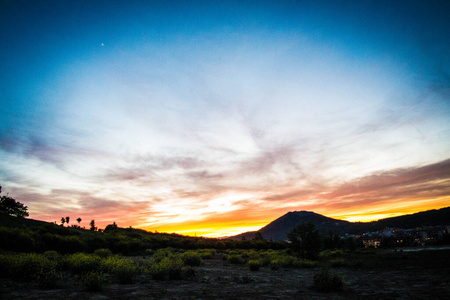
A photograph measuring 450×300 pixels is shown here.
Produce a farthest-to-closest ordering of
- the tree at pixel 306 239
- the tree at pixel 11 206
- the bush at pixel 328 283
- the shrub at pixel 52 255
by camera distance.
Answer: the tree at pixel 11 206 → the tree at pixel 306 239 → the shrub at pixel 52 255 → the bush at pixel 328 283

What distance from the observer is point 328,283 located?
7094mm

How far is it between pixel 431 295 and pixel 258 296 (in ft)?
14.8

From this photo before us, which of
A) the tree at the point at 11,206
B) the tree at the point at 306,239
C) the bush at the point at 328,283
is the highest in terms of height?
the tree at the point at 11,206

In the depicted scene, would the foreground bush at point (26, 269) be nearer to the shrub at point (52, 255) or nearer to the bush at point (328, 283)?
the shrub at point (52, 255)

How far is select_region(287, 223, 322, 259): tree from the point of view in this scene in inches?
893

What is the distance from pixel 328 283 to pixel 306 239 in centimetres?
1753

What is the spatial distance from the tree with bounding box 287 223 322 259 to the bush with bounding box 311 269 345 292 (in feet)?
55.5

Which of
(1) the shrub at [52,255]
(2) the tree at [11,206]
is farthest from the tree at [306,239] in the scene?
(2) the tree at [11,206]

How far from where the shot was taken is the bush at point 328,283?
7045mm

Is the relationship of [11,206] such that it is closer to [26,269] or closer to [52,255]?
[52,255]

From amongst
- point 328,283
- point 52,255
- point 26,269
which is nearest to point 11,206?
point 52,255

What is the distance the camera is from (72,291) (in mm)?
5938

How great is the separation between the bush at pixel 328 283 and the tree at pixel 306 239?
1691 centimetres

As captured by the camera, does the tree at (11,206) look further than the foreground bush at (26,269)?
Yes
